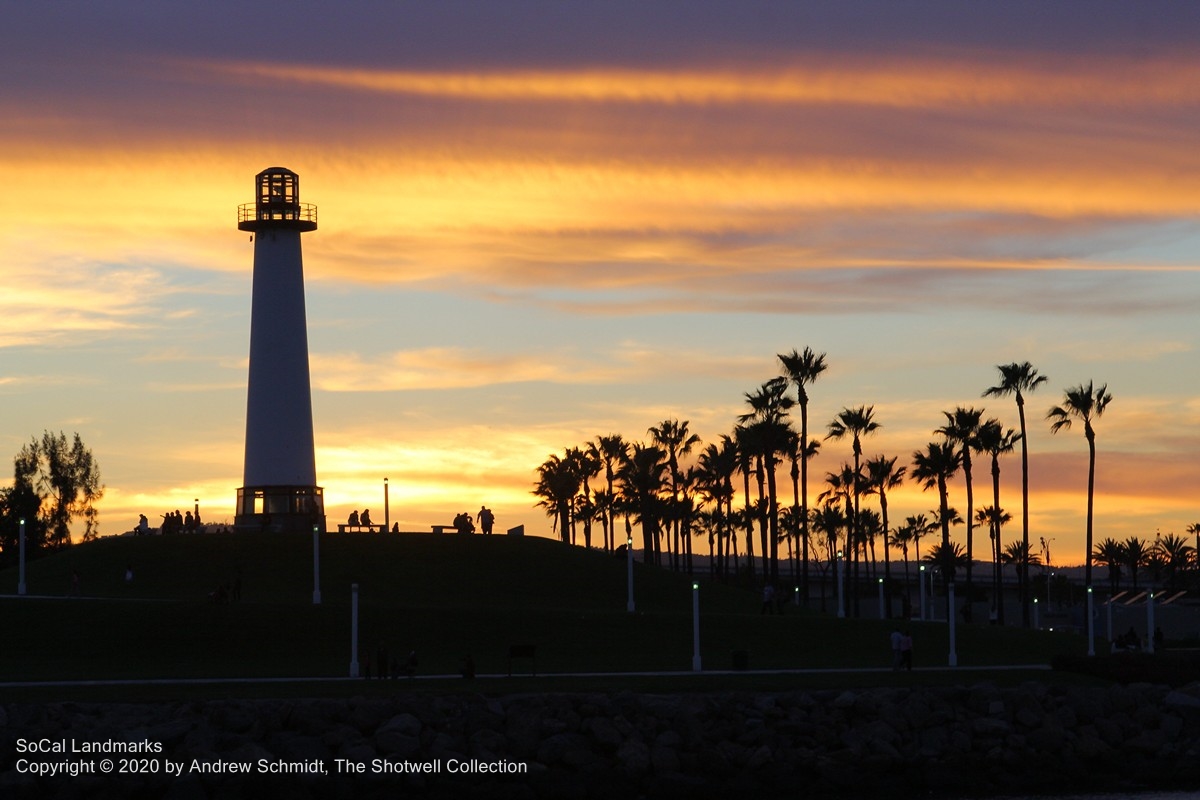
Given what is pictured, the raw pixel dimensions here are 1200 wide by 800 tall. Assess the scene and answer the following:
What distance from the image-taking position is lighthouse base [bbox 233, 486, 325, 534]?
82812 mm

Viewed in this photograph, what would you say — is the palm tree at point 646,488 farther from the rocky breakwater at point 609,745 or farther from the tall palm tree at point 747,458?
the rocky breakwater at point 609,745

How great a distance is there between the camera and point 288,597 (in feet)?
233

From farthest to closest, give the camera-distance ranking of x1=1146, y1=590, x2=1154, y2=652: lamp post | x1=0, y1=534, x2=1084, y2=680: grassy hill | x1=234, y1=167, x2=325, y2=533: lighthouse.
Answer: x1=234, y1=167, x2=325, y2=533: lighthouse → x1=1146, y1=590, x2=1154, y2=652: lamp post → x1=0, y1=534, x2=1084, y2=680: grassy hill

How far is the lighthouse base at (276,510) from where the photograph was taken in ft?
272

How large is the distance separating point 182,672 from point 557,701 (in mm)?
16479

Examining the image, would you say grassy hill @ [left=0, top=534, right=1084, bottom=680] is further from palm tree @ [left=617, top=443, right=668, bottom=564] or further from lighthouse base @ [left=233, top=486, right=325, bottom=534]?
palm tree @ [left=617, top=443, right=668, bottom=564]

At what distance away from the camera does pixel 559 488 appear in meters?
143

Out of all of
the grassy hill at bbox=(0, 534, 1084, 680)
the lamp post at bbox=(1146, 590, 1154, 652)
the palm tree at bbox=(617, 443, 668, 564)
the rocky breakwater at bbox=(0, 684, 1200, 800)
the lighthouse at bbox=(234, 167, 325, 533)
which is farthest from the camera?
the palm tree at bbox=(617, 443, 668, 564)

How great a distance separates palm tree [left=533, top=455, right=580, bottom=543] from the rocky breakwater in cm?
8739

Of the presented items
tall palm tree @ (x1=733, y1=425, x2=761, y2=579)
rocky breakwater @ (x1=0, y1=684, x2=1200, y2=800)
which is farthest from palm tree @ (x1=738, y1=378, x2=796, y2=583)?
rocky breakwater @ (x1=0, y1=684, x2=1200, y2=800)

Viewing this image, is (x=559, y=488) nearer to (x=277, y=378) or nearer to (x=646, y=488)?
(x=646, y=488)

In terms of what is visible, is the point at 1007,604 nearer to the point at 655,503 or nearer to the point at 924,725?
the point at 655,503

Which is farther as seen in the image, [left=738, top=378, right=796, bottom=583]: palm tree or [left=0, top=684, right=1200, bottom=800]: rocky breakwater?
[left=738, top=378, right=796, bottom=583]: palm tree

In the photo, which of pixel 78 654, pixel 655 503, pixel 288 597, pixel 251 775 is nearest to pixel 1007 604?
pixel 655 503
